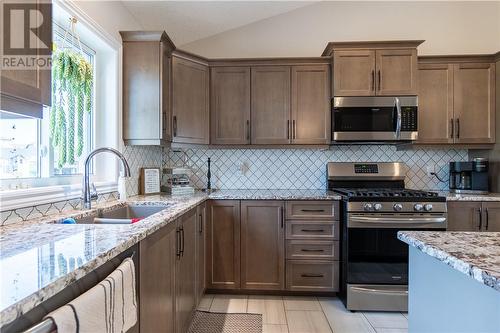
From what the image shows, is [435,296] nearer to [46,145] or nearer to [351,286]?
[351,286]

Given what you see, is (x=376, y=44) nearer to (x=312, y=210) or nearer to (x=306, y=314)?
(x=312, y=210)

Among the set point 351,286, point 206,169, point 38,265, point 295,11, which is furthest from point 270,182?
point 38,265

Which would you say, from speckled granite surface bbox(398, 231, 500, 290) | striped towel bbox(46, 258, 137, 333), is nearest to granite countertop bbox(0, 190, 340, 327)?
striped towel bbox(46, 258, 137, 333)

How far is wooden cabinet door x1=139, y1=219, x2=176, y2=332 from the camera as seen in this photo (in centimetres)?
126

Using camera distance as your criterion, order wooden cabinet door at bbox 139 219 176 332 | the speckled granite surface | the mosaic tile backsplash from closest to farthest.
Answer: the speckled granite surface < wooden cabinet door at bbox 139 219 176 332 < the mosaic tile backsplash

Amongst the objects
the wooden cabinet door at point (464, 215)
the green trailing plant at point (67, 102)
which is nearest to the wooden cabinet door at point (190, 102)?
the green trailing plant at point (67, 102)

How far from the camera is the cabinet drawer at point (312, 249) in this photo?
2645mm

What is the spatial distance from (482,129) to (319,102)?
5.30ft

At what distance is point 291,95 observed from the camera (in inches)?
117

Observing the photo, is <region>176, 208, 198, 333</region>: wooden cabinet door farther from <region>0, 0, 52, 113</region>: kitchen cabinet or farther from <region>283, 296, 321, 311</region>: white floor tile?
<region>0, 0, 52, 113</region>: kitchen cabinet

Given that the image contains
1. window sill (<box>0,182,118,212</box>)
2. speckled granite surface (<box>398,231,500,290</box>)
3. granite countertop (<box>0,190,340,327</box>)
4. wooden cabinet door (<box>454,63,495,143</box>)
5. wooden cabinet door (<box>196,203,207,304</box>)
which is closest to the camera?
granite countertop (<box>0,190,340,327</box>)

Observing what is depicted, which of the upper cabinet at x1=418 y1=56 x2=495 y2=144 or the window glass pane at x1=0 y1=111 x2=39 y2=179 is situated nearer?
the window glass pane at x1=0 y1=111 x2=39 y2=179

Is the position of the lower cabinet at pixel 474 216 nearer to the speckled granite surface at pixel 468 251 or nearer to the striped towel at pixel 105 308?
the speckled granite surface at pixel 468 251

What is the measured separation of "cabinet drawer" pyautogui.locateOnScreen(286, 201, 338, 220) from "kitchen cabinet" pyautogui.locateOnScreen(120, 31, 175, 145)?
4.23 ft
